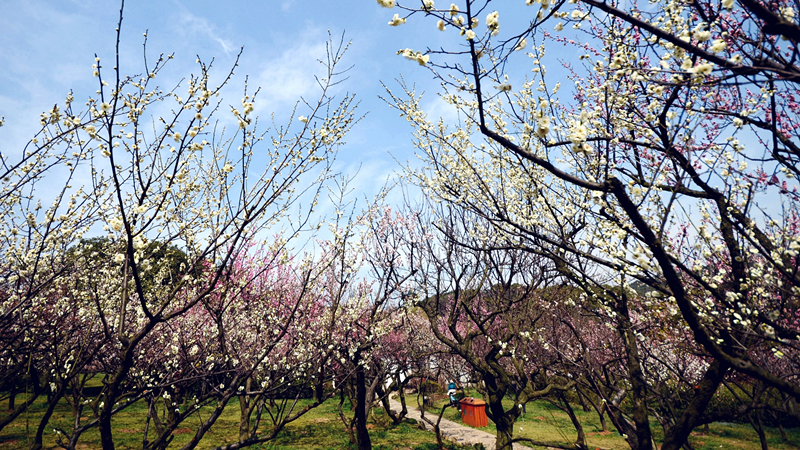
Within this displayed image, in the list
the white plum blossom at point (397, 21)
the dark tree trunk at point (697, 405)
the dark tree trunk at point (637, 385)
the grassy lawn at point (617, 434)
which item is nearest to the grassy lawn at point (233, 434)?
the grassy lawn at point (617, 434)

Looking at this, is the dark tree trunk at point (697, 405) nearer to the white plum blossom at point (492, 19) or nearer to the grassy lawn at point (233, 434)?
the white plum blossom at point (492, 19)

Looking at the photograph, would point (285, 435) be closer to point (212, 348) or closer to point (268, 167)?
point (212, 348)

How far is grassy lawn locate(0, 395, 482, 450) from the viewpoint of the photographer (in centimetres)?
1115

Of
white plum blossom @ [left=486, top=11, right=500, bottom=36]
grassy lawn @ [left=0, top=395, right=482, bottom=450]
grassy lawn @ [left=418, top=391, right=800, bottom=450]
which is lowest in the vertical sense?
grassy lawn @ [left=418, top=391, right=800, bottom=450]

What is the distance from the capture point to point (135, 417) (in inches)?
618

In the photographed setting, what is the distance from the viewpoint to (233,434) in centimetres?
1303

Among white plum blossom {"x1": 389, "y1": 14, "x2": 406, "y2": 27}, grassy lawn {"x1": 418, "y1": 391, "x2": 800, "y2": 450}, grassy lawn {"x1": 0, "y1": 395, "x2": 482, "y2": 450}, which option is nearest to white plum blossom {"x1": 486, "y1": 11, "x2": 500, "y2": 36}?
white plum blossom {"x1": 389, "y1": 14, "x2": 406, "y2": 27}

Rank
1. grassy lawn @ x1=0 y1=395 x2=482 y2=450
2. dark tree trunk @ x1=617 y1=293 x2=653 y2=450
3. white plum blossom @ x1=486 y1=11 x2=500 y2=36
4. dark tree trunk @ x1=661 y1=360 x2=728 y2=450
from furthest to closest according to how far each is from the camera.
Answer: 1. grassy lawn @ x1=0 y1=395 x2=482 y2=450
2. dark tree trunk @ x1=617 y1=293 x2=653 y2=450
3. dark tree trunk @ x1=661 y1=360 x2=728 y2=450
4. white plum blossom @ x1=486 y1=11 x2=500 y2=36

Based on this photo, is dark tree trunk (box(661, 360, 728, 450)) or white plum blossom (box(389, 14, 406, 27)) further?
dark tree trunk (box(661, 360, 728, 450))

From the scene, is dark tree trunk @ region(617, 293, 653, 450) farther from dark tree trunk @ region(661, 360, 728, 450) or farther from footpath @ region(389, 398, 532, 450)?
footpath @ region(389, 398, 532, 450)

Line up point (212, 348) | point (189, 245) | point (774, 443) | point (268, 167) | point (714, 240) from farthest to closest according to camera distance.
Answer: point (774, 443)
point (212, 348)
point (189, 245)
point (714, 240)
point (268, 167)

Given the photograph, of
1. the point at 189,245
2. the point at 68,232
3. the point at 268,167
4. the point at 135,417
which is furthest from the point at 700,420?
the point at 135,417

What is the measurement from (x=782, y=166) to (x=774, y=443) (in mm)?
13787

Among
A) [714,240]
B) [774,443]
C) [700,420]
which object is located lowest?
[774,443]
